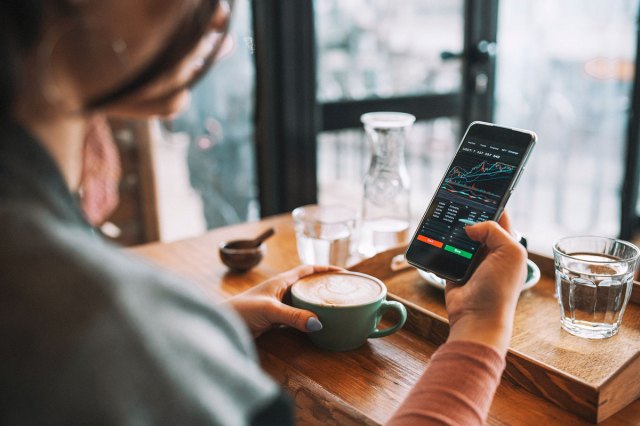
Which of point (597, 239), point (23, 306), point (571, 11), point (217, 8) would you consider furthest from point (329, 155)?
point (23, 306)

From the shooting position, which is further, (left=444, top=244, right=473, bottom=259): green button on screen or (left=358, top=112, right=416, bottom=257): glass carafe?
(left=358, top=112, right=416, bottom=257): glass carafe

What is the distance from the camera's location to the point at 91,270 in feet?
1.44

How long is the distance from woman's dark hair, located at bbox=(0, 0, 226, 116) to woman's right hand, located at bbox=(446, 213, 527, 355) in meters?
0.45

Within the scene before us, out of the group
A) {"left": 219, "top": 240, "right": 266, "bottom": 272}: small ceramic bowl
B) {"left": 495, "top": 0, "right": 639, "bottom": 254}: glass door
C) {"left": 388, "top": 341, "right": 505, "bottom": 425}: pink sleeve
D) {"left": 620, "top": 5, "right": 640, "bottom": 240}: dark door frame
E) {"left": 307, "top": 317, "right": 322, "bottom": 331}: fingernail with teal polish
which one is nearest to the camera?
{"left": 388, "top": 341, "right": 505, "bottom": 425}: pink sleeve

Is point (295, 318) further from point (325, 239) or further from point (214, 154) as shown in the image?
point (214, 154)

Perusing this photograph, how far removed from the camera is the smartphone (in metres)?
0.92

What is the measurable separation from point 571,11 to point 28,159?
3.02 m

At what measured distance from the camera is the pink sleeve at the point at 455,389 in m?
0.68

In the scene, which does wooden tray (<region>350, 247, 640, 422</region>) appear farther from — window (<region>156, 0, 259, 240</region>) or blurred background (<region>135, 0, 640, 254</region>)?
window (<region>156, 0, 259, 240</region>)

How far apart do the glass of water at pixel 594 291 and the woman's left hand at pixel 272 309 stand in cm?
35

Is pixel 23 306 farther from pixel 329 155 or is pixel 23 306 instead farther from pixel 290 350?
pixel 329 155

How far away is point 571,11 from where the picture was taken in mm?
3035

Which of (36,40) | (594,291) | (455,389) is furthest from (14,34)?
(594,291)

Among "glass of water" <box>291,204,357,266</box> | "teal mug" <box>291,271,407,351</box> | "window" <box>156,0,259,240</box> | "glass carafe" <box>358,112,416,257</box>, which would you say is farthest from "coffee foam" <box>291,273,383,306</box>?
"window" <box>156,0,259,240</box>
